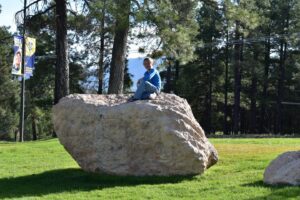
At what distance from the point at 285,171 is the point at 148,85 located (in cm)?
336

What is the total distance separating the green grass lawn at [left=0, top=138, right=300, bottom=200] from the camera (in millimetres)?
8383

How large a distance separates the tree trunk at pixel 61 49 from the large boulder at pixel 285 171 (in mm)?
11781

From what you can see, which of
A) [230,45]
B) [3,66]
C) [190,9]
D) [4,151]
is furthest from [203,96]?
[4,151]

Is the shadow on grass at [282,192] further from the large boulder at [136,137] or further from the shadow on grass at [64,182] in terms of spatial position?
the shadow on grass at [64,182]

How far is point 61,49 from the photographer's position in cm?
1923

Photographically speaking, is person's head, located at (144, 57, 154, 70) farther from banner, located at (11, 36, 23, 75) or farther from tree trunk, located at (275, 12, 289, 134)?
tree trunk, located at (275, 12, 289, 134)

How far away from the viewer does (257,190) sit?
832cm

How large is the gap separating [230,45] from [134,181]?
41803 mm

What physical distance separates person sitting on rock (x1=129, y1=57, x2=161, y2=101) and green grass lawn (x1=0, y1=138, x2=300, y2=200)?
177 cm

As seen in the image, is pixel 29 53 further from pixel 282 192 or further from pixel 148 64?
pixel 282 192

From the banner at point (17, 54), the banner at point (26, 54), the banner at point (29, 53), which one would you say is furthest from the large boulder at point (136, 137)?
the banner at point (17, 54)

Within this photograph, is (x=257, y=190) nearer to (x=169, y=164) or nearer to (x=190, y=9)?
(x=169, y=164)

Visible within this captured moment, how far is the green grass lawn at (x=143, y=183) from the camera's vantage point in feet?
27.5

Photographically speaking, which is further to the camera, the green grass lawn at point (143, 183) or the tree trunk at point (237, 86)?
the tree trunk at point (237, 86)
